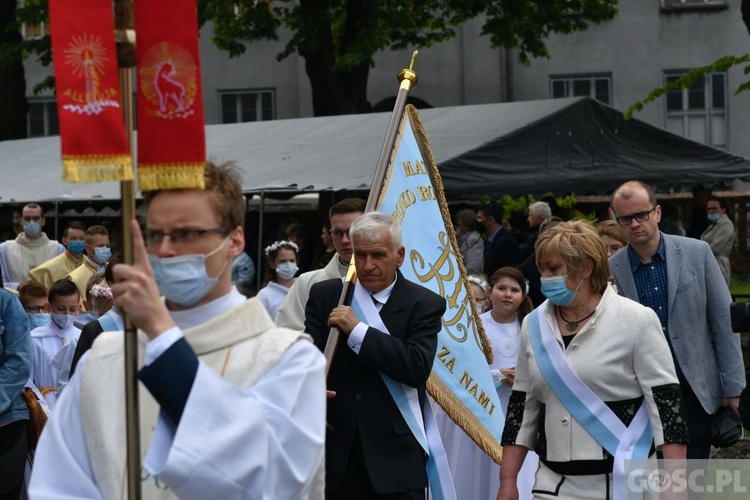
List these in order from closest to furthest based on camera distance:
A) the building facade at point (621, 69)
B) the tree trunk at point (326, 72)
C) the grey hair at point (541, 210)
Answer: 1. the grey hair at point (541, 210)
2. the tree trunk at point (326, 72)
3. the building facade at point (621, 69)

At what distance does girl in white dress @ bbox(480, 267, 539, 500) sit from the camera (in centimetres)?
853

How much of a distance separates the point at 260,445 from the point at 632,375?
2580 mm

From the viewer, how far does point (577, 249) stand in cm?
553

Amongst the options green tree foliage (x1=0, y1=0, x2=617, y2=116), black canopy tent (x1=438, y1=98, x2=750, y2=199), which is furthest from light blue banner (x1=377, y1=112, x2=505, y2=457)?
green tree foliage (x1=0, y1=0, x2=617, y2=116)

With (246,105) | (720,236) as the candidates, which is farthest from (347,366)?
(246,105)

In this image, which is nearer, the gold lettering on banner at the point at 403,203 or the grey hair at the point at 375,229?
the grey hair at the point at 375,229

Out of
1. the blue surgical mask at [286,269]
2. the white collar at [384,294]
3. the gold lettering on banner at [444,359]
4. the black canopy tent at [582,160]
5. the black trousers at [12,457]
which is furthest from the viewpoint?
the black canopy tent at [582,160]

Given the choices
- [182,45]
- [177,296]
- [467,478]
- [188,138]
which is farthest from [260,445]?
[467,478]

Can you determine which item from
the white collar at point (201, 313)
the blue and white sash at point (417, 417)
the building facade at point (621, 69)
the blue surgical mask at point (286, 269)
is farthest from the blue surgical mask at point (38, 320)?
the building facade at point (621, 69)

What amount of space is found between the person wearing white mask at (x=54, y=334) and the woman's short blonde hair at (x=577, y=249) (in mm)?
4106

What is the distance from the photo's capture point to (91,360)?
344 centimetres

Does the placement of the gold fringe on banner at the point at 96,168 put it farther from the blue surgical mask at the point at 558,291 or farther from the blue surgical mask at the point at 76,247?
the blue surgical mask at the point at 76,247

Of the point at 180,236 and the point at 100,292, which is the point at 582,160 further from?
the point at 180,236

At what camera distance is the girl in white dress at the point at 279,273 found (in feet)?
34.2
